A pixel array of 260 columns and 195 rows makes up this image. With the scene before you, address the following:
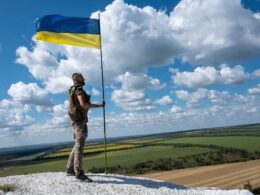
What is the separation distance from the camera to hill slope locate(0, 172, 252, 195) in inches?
453

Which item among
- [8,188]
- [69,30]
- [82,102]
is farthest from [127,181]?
[69,30]

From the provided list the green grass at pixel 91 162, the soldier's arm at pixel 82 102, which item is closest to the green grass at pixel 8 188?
the soldier's arm at pixel 82 102

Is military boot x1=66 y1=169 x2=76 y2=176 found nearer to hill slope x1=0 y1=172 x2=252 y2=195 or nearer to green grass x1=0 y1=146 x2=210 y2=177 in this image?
hill slope x1=0 y1=172 x2=252 y2=195

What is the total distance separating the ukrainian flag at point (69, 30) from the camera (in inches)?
551

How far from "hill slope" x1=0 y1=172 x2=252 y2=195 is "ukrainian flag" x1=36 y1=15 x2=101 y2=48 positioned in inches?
174

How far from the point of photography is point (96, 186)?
11945 millimetres

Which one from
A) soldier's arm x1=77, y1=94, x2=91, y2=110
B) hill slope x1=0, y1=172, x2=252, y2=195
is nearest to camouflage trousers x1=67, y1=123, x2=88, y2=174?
hill slope x1=0, y1=172, x2=252, y2=195

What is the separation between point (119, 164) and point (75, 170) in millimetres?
63819

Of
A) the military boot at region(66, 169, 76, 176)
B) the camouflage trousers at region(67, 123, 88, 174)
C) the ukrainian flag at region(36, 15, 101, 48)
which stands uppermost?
the ukrainian flag at region(36, 15, 101, 48)

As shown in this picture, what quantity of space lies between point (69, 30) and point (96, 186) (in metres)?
5.37

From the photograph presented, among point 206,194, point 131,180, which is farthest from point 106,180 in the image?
point 206,194

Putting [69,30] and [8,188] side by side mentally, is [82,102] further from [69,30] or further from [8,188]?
[69,30]

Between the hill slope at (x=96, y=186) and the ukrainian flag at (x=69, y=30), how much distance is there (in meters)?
4.43

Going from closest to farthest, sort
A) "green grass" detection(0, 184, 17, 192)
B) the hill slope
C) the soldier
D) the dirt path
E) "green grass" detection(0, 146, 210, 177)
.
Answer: "green grass" detection(0, 184, 17, 192)
the hill slope
the soldier
the dirt path
"green grass" detection(0, 146, 210, 177)
